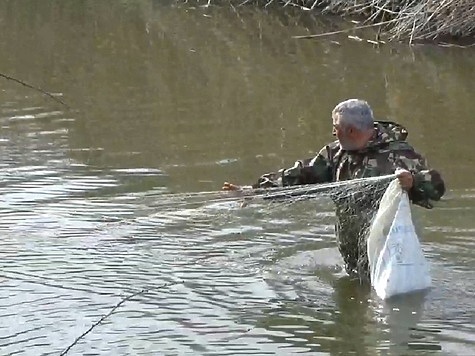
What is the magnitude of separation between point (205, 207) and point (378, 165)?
211 centimetres

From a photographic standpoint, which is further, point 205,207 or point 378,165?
point 205,207

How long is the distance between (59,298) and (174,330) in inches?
33.6

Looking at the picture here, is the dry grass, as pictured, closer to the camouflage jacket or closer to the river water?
the river water

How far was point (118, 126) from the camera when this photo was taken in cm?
1112

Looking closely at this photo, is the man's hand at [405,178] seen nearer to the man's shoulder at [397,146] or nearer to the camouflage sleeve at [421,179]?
the camouflage sleeve at [421,179]

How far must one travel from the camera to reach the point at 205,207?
7.64 metres

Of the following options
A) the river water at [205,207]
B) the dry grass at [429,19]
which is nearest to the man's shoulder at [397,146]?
the river water at [205,207]

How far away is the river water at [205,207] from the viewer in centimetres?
558

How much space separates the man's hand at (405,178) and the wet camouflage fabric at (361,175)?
0.05 m

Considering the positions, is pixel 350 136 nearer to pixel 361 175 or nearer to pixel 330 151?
pixel 361 175

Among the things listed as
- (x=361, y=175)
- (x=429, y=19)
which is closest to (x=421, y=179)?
(x=361, y=175)

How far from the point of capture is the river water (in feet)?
18.3

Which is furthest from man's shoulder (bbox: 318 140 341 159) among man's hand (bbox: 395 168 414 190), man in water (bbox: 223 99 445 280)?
man's hand (bbox: 395 168 414 190)

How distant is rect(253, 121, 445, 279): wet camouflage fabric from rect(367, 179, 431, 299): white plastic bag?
0.10 meters
